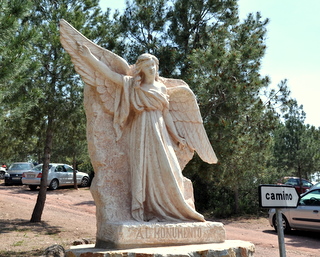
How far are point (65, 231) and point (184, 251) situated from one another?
6.89 metres

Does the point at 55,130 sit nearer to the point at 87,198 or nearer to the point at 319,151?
the point at 87,198

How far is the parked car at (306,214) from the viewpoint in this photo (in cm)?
1077

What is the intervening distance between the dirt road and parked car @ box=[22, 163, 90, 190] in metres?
2.23

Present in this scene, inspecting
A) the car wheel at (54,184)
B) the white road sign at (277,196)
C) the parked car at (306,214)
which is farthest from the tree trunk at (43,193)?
the white road sign at (277,196)

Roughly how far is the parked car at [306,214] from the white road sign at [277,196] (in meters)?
7.32

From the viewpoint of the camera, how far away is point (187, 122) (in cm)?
596

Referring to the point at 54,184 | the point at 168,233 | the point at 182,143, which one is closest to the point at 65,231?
the point at 182,143

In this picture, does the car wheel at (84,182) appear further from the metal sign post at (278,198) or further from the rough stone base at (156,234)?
the metal sign post at (278,198)

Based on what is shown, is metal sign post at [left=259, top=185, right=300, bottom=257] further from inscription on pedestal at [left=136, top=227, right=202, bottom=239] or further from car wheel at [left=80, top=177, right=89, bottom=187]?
car wheel at [left=80, top=177, right=89, bottom=187]

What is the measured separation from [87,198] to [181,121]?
41.9 ft

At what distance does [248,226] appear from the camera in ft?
42.7

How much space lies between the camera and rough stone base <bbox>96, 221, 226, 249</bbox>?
184 inches

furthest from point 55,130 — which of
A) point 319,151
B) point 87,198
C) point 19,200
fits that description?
point 319,151

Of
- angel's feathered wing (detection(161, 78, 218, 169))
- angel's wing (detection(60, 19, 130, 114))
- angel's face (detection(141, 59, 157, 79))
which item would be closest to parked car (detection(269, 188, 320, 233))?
angel's feathered wing (detection(161, 78, 218, 169))
